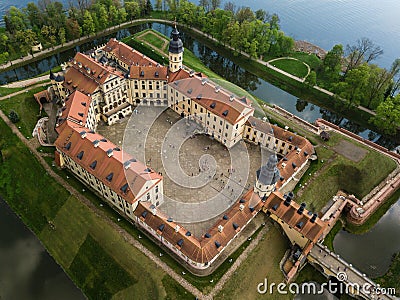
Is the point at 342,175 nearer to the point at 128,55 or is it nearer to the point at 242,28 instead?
the point at 242,28

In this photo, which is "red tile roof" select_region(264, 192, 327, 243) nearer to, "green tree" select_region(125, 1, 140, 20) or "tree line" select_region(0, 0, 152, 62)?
Result: "tree line" select_region(0, 0, 152, 62)

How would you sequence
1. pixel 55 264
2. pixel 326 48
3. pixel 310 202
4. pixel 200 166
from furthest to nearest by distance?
1. pixel 326 48
2. pixel 200 166
3. pixel 310 202
4. pixel 55 264

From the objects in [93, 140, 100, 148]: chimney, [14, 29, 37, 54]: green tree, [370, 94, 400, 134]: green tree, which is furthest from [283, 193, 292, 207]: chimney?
[14, 29, 37, 54]: green tree

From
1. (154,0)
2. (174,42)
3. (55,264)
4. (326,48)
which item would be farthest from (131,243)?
(154,0)

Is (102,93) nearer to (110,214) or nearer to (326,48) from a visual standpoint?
(110,214)

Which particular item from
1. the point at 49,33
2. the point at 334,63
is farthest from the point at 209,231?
the point at 49,33

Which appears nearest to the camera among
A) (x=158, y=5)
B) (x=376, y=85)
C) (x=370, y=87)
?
(x=376, y=85)

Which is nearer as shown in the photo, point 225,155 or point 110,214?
point 110,214
